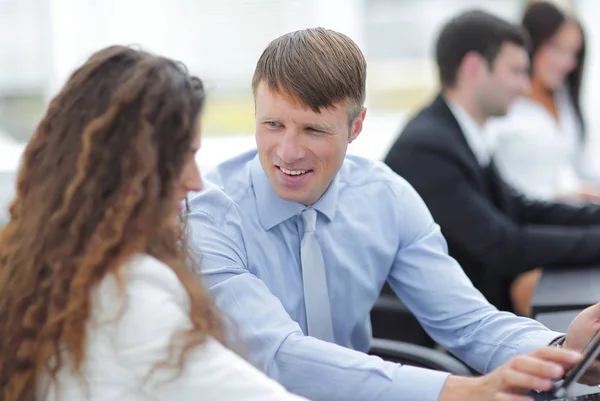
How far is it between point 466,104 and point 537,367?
1.70 m

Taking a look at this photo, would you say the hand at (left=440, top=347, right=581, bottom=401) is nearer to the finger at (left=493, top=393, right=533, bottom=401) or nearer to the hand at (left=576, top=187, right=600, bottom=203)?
the finger at (left=493, top=393, right=533, bottom=401)

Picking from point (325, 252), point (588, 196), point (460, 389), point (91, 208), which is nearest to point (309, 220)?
point (325, 252)

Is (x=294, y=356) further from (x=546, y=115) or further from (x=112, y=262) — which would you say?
(x=546, y=115)

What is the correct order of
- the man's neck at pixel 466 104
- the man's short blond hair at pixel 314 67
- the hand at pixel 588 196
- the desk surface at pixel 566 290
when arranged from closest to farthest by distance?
1. the man's short blond hair at pixel 314 67
2. the desk surface at pixel 566 290
3. the man's neck at pixel 466 104
4. the hand at pixel 588 196

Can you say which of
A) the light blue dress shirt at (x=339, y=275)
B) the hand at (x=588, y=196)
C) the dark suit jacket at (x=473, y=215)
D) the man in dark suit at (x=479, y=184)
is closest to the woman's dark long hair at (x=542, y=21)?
the hand at (x=588, y=196)

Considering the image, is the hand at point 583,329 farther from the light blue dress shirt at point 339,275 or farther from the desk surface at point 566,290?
the desk surface at point 566,290

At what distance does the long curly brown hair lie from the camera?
1.02m

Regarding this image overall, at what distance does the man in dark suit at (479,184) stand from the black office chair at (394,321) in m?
0.38

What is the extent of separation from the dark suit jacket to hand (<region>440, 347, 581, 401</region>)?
1.21m

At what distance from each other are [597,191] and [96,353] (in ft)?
9.64

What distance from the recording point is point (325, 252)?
5.37 ft

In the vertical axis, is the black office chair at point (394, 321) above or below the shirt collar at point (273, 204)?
below

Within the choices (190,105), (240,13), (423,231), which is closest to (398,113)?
(240,13)

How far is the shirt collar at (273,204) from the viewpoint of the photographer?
1.59 m
